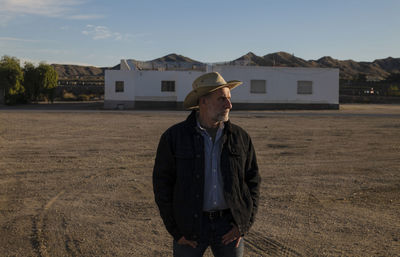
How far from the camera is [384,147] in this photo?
13453 millimetres

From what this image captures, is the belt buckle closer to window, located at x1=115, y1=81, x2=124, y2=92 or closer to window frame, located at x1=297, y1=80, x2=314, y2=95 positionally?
window frame, located at x1=297, y1=80, x2=314, y2=95

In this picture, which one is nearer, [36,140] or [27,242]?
[27,242]

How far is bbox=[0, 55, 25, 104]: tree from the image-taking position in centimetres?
3775

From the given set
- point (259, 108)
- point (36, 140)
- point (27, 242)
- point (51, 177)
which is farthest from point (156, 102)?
point (27, 242)

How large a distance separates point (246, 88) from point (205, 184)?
107 ft

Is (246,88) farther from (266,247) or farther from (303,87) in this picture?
(266,247)

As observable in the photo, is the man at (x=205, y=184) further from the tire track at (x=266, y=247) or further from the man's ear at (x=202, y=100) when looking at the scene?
the tire track at (x=266, y=247)

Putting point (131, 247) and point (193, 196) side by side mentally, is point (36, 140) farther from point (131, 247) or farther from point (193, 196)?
point (193, 196)

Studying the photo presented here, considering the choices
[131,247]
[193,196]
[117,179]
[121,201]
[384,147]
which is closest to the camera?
[193,196]

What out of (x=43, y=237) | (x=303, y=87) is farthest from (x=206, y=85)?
(x=303, y=87)

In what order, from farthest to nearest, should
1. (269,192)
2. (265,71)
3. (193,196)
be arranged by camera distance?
(265,71), (269,192), (193,196)

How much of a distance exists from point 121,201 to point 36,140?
850 cm

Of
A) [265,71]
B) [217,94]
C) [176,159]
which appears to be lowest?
[176,159]

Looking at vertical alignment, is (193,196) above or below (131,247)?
above
